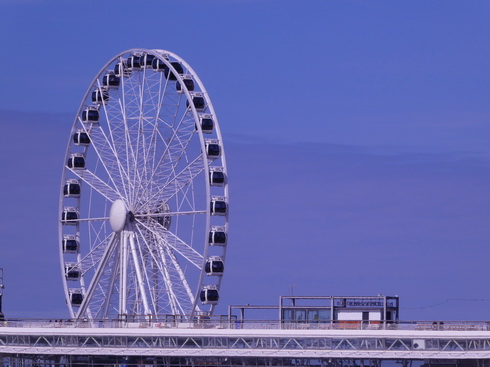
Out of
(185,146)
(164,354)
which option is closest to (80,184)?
(185,146)

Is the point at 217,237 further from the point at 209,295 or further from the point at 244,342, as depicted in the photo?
the point at 244,342

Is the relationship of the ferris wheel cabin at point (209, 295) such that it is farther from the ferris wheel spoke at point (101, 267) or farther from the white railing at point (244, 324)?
the ferris wheel spoke at point (101, 267)

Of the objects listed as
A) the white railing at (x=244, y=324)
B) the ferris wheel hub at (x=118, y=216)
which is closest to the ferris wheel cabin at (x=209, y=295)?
the white railing at (x=244, y=324)

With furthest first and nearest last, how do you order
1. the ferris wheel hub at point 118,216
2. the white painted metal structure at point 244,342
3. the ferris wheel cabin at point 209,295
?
1. the ferris wheel hub at point 118,216
2. the ferris wheel cabin at point 209,295
3. the white painted metal structure at point 244,342

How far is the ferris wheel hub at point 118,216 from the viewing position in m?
103

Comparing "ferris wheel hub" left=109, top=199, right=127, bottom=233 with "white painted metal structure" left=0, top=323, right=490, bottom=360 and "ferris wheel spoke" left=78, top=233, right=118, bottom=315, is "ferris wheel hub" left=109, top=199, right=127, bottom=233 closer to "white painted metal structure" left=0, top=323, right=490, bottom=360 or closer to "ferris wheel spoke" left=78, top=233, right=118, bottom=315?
"ferris wheel spoke" left=78, top=233, right=118, bottom=315

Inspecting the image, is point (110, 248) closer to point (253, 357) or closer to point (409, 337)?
point (253, 357)

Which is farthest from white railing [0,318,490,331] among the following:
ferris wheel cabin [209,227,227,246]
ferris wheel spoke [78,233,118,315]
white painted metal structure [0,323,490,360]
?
ferris wheel cabin [209,227,227,246]

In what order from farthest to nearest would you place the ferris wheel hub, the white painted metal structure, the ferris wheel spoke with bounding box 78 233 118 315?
the ferris wheel spoke with bounding box 78 233 118 315, the ferris wheel hub, the white painted metal structure

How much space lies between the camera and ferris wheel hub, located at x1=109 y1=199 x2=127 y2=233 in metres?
103

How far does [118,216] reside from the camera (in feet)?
340

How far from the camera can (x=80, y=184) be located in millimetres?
111438

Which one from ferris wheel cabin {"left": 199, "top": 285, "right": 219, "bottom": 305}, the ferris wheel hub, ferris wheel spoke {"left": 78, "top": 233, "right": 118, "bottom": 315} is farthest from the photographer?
ferris wheel spoke {"left": 78, "top": 233, "right": 118, "bottom": 315}

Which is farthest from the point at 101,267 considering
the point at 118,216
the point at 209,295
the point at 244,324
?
the point at 244,324
